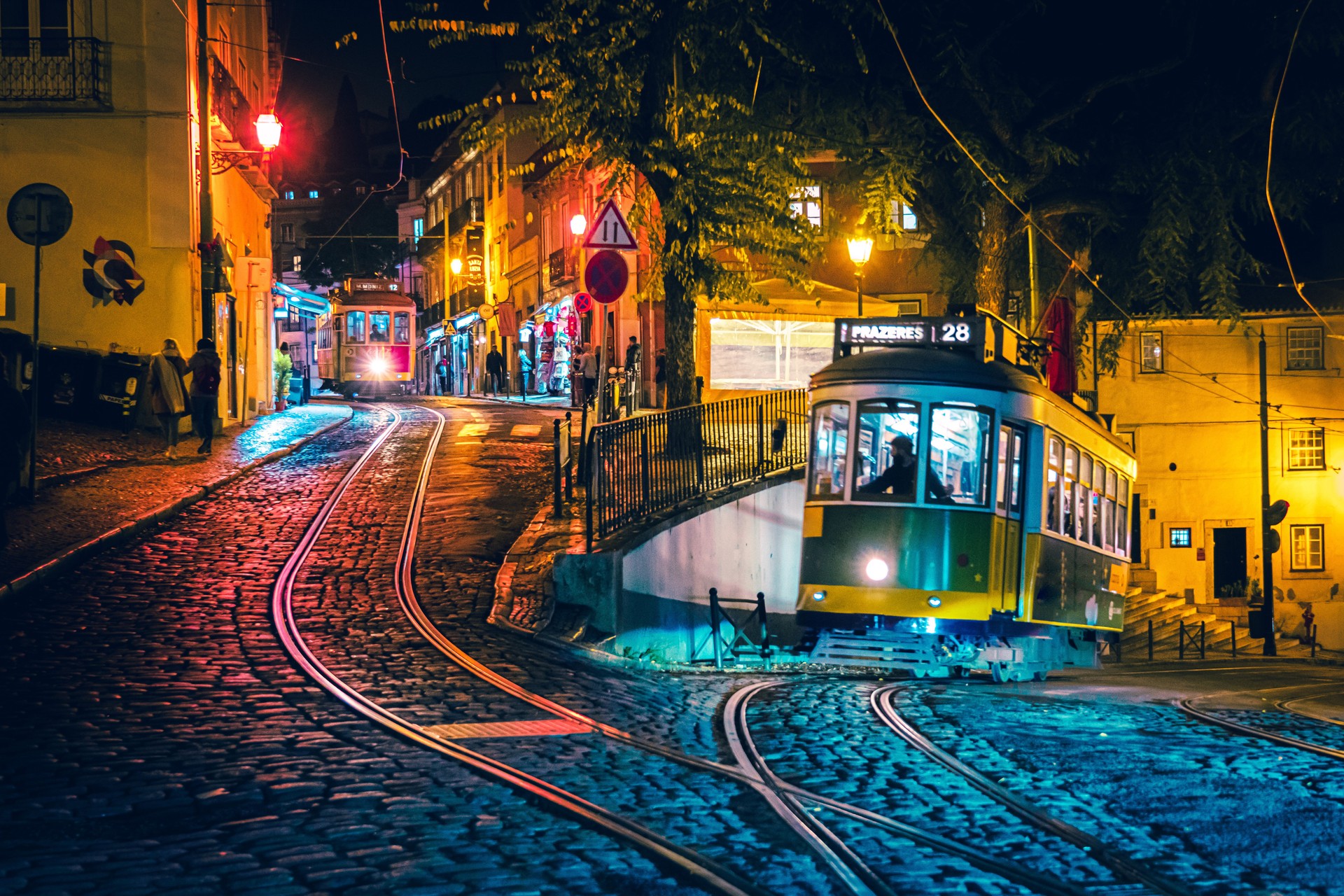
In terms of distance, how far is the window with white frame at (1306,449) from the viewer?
37312mm

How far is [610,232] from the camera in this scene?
14633mm

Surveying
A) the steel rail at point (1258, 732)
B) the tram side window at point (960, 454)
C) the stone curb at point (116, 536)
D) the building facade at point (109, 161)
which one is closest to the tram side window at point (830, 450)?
the tram side window at point (960, 454)

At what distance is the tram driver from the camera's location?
42.1ft

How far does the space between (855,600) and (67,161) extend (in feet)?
59.7

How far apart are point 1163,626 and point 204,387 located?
2103cm

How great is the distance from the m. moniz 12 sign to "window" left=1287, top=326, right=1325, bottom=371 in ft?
88.3

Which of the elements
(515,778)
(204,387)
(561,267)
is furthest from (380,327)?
(515,778)

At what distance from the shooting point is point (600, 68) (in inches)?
754

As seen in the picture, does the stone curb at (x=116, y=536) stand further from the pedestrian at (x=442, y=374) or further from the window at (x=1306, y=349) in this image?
the pedestrian at (x=442, y=374)

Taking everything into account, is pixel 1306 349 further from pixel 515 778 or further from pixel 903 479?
pixel 515 778

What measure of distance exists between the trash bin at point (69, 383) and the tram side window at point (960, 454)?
15743mm

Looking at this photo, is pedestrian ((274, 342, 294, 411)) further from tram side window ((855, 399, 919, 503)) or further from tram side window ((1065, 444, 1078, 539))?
tram side window ((855, 399, 919, 503))

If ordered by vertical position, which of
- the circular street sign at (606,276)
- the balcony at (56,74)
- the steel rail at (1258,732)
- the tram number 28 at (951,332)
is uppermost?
the balcony at (56,74)

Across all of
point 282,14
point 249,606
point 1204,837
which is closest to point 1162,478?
point 282,14
